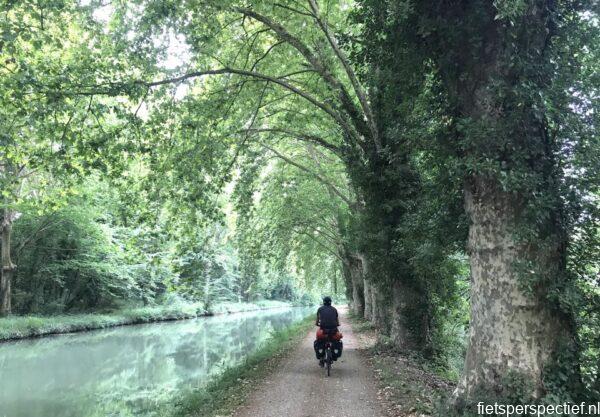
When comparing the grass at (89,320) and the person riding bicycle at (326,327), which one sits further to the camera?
the grass at (89,320)

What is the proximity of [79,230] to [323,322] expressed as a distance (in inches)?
935

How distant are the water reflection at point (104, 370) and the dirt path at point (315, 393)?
3.14 metres

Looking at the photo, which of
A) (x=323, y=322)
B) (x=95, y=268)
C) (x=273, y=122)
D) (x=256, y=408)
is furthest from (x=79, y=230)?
(x=256, y=408)

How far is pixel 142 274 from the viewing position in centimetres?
3625

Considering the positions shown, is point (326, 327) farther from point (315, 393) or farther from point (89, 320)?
point (89, 320)

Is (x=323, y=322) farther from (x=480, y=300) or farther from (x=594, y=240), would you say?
(x=594, y=240)

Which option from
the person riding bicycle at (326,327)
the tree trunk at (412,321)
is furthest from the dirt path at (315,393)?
the tree trunk at (412,321)

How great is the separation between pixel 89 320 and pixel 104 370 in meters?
14.7

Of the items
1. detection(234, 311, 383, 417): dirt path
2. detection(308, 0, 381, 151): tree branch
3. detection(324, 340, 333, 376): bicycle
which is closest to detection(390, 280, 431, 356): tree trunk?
detection(234, 311, 383, 417): dirt path

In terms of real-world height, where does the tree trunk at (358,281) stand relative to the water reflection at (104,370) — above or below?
above

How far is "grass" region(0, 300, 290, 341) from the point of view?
22.5m

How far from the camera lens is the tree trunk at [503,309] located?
5.40m

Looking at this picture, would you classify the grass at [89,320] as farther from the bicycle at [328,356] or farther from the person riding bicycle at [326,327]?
the bicycle at [328,356]

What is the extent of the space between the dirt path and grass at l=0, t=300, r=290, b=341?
57.1 ft
